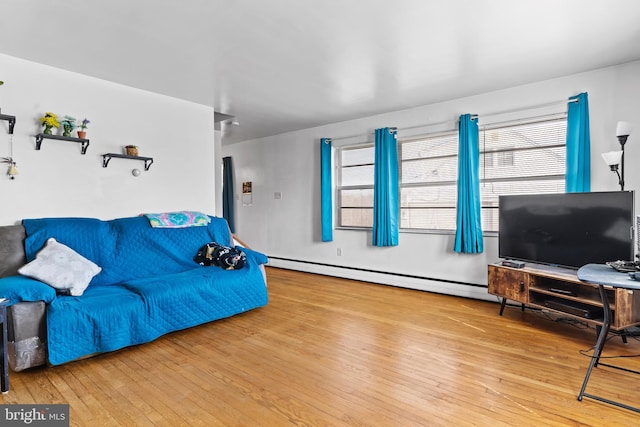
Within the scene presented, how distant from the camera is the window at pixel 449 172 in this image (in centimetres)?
375

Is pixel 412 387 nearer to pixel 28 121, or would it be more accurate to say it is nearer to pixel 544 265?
pixel 544 265

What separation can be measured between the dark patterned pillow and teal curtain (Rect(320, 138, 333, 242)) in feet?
6.83

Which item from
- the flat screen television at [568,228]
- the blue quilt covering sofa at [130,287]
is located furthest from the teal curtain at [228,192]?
the flat screen television at [568,228]

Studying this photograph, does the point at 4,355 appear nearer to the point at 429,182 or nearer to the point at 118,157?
the point at 118,157

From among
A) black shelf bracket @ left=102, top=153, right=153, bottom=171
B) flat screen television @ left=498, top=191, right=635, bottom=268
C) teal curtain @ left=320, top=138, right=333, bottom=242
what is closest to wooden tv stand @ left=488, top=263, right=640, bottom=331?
flat screen television @ left=498, top=191, right=635, bottom=268

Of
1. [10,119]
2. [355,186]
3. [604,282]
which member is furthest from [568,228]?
[10,119]

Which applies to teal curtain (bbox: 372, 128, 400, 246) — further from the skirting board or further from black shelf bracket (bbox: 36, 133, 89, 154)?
black shelf bracket (bbox: 36, 133, 89, 154)

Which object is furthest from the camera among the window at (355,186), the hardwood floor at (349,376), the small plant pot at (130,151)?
the window at (355,186)

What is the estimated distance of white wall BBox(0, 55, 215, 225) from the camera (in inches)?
118

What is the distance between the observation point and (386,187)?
15.8 ft

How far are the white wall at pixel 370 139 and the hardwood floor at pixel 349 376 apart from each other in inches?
44.4

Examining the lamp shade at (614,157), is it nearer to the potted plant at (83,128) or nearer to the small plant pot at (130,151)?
the small plant pot at (130,151)

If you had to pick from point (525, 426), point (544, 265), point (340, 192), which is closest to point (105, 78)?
point (340, 192)

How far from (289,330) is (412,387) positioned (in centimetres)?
132
